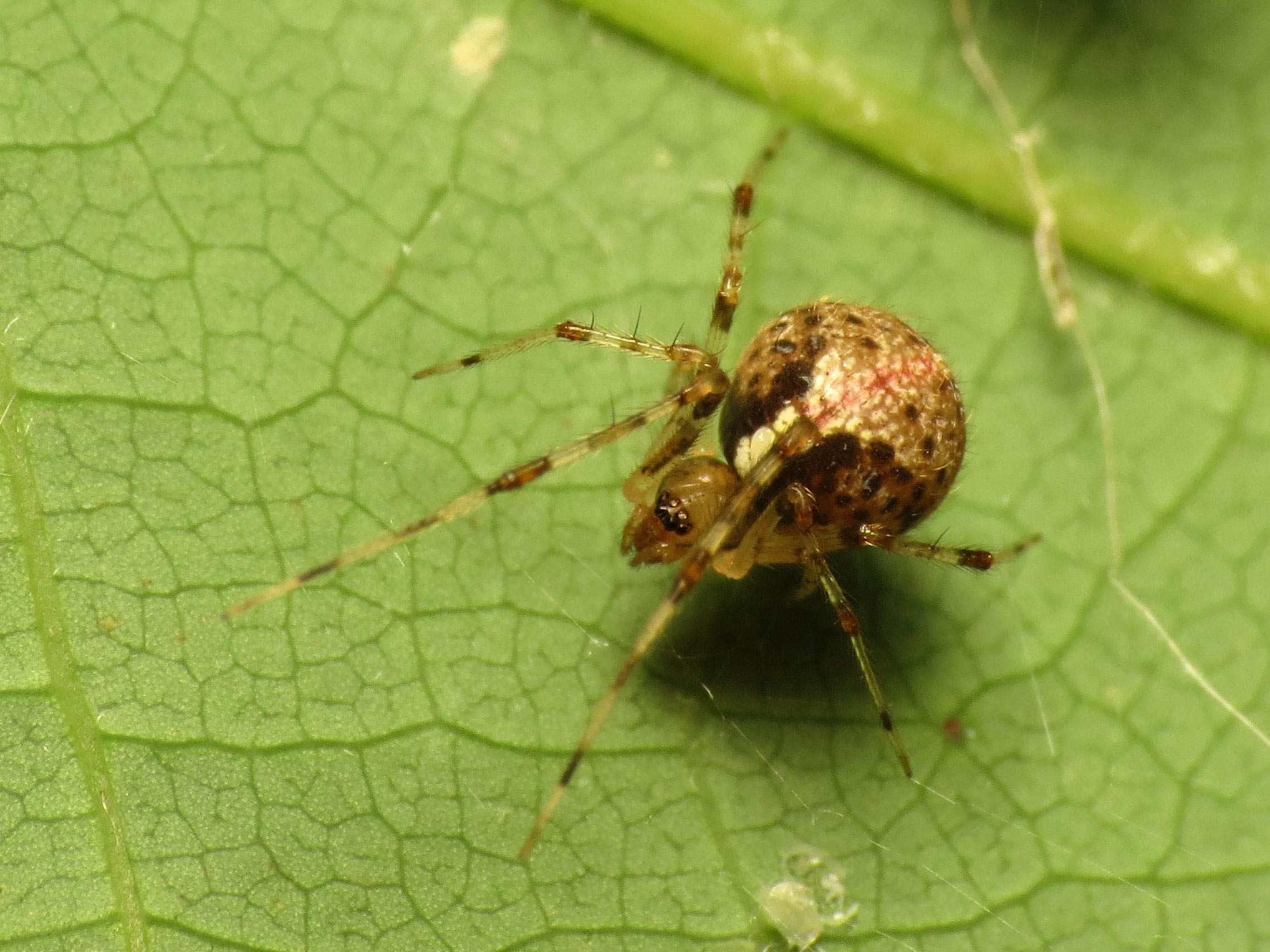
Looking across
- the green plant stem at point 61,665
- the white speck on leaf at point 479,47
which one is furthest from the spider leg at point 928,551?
the green plant stem at point 61,665

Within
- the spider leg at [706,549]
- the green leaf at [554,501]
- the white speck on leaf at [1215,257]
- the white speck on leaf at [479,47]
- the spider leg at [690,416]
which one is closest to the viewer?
the spider leg at [706,549]

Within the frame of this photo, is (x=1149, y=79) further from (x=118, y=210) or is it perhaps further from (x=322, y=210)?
(x=118, y=210)

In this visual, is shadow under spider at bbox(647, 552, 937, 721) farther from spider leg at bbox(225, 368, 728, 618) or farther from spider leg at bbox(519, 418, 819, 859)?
spider leg at bbox(225, 368, 728, 618)

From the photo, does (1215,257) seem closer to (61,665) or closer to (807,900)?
(807,900)

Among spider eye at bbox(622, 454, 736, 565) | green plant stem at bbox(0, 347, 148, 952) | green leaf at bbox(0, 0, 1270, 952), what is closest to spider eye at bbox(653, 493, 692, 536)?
spider eye at bbox(622, 454, 736, 565)

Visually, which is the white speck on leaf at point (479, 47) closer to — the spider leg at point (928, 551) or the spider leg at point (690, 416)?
the spider leg at point (690, 416)

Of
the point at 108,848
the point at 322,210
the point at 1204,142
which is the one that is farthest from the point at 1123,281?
the point at 108,848

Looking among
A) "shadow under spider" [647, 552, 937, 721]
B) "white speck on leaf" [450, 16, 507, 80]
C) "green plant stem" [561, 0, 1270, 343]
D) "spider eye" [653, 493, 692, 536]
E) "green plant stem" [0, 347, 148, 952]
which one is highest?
"green plant stem" [561, 0, 1270, 343]
